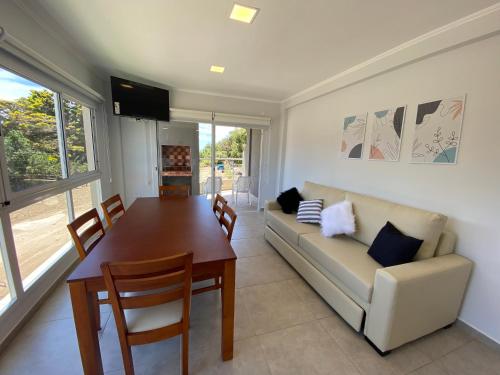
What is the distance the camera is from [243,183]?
5141 millimetres

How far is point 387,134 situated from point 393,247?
132 cm

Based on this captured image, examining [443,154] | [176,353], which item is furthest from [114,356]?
[443,154]

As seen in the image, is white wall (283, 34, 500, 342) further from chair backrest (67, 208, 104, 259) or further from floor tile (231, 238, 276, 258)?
chair backrest (67, 208, 104, 259)

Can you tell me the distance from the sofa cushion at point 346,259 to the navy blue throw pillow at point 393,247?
85 millimetres

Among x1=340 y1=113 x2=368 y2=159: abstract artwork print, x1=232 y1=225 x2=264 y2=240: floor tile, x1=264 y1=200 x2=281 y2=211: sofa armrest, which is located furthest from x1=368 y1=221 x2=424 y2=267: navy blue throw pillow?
x1=232 y1=225 x2=264 y2=240: floor tile

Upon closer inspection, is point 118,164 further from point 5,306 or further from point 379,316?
point 379,316

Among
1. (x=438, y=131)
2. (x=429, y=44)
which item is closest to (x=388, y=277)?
(x=438, y=131)

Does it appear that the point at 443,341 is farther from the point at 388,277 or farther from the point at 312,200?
the point at 312,200

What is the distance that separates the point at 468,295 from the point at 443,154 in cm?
121

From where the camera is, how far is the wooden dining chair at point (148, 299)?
949 mm

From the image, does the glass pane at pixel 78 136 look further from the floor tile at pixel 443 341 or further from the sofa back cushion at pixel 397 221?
the floor tile at pixel 443 341

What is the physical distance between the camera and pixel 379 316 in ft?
4.71

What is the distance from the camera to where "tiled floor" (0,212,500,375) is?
1.35 meters

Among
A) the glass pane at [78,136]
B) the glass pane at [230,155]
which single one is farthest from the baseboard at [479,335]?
the glass pane at [78,136]
